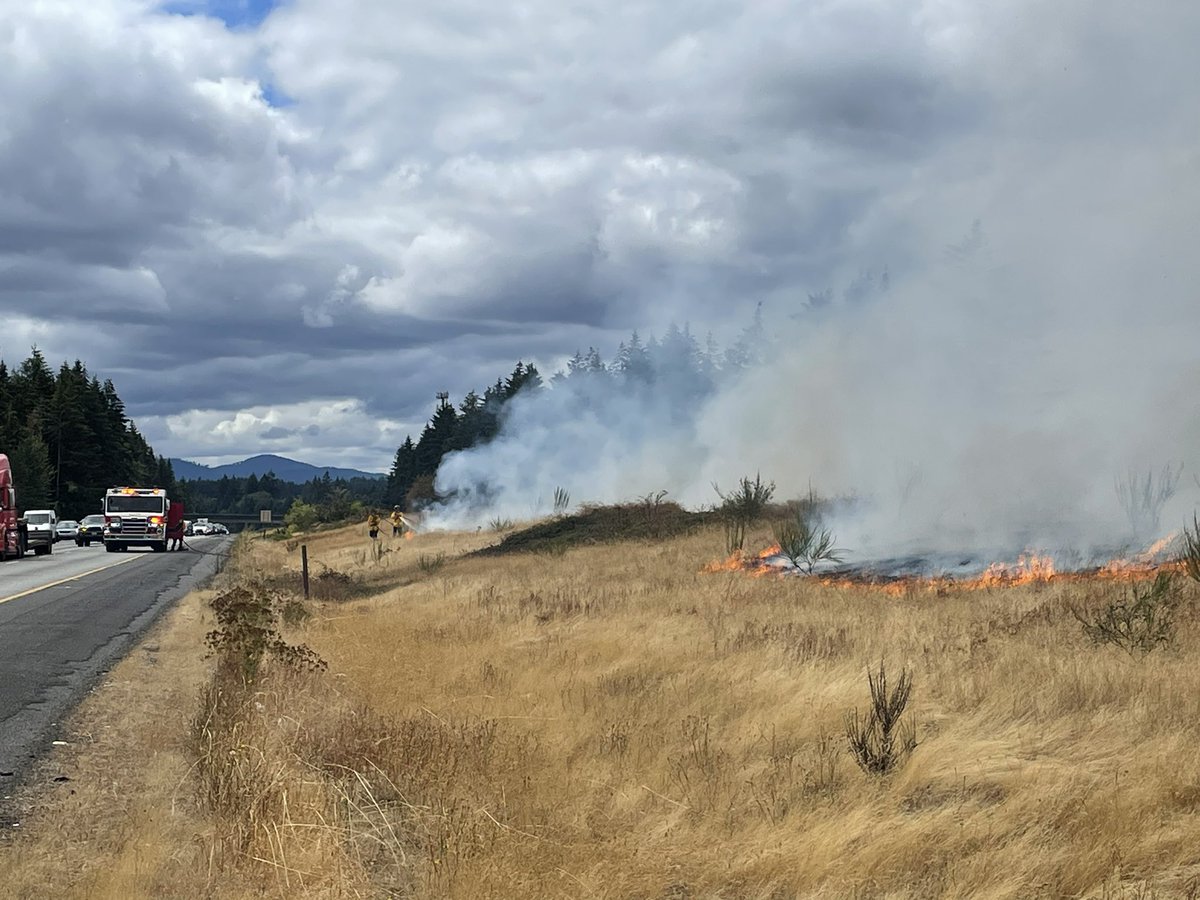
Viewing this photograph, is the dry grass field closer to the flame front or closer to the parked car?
the flame front

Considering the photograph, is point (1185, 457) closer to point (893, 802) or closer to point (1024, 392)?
point (1024, 392)

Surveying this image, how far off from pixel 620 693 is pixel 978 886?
5.09 metres

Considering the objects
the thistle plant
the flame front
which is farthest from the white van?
the flame front

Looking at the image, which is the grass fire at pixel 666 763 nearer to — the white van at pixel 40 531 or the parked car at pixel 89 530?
the white van at pixel 40 531

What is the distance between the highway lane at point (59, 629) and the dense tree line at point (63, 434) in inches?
2250

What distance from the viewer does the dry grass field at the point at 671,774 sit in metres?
5.75

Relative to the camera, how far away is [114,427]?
11388 cm

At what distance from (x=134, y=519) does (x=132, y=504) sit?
1.09 metres

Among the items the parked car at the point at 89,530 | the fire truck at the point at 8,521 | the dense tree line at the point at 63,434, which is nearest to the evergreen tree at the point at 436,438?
the dense tree line at the point at 63,434

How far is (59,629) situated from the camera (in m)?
17.7

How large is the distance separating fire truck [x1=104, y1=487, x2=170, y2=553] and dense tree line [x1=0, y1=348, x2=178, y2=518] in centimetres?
3975

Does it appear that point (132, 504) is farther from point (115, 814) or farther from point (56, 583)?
point (115, 814)

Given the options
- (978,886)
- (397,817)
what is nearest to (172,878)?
(397,817)

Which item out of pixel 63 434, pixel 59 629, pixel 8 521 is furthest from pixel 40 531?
pixel 63 434
